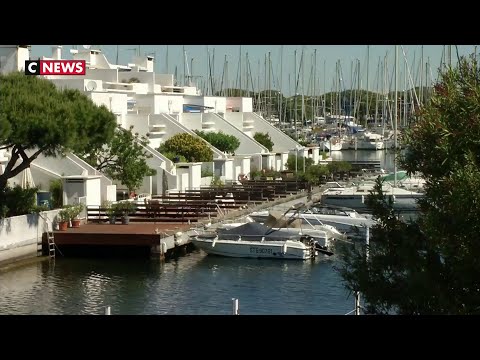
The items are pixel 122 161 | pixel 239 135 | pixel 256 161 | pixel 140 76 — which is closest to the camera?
pixel 122 161

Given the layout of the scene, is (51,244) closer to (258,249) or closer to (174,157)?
(258,249)

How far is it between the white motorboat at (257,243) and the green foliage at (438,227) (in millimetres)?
11423

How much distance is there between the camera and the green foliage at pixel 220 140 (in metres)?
30.7

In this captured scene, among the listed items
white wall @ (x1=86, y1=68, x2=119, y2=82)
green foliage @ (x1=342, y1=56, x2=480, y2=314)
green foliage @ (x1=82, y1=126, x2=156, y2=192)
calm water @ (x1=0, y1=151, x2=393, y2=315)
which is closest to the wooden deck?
calm water @ (x1=0, y1=151, x2=393, y2=315)

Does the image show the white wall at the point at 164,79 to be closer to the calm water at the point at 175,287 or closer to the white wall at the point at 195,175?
the white wall at the point at 195,175

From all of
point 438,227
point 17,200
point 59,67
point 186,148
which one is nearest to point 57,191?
point 17,200

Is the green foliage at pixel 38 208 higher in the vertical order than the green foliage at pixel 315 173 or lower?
lower

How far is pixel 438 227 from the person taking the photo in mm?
4984

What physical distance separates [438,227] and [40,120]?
12669 millimetres

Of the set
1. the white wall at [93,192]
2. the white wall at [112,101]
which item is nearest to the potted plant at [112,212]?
the white wall at [93,192]

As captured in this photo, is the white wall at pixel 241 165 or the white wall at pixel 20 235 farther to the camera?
the white wall at pixel 241 165

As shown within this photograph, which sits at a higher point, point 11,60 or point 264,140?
point 11,60

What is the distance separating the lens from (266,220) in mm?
19844
